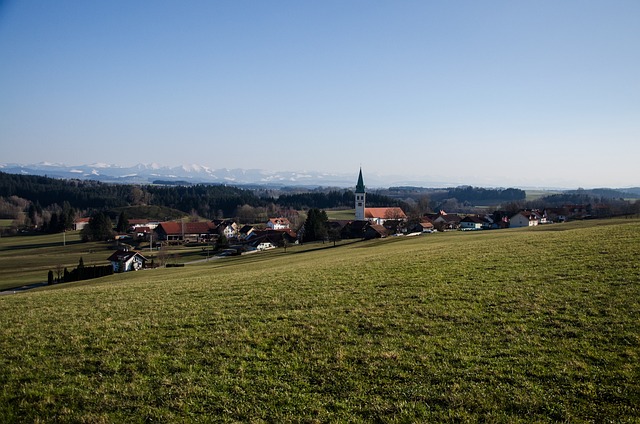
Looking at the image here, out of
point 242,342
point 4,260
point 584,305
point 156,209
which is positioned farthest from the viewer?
point 156,209

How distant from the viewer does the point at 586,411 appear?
8195 mm

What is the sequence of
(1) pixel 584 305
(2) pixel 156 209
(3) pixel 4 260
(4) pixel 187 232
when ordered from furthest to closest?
(2) pixel 156 209, (4) pixel 187 232, (3) pixel 4 260, (1) pixel 584 305

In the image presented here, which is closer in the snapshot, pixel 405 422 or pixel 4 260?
pixel 405 422

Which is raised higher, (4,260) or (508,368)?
(508,368)

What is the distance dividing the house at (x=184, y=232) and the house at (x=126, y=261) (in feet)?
151

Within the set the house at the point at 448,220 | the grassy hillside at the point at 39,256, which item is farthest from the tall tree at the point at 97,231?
the house at the point at 448,220

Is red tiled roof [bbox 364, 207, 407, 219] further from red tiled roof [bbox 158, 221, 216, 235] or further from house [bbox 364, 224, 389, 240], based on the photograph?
red tiled roof [bbox 158, 221, 216, 235]

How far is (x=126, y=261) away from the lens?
71.2m

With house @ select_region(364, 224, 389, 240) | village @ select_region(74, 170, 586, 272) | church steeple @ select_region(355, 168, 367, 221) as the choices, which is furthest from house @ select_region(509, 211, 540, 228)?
house @ select_region(364, 224, 389, 240)

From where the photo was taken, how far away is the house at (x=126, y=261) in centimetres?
7025

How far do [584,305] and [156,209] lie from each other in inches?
7659

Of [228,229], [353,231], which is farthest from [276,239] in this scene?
[228,229]

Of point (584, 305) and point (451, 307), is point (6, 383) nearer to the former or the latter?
point (451, 307)

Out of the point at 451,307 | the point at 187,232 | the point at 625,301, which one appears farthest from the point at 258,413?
the point at 187,232
